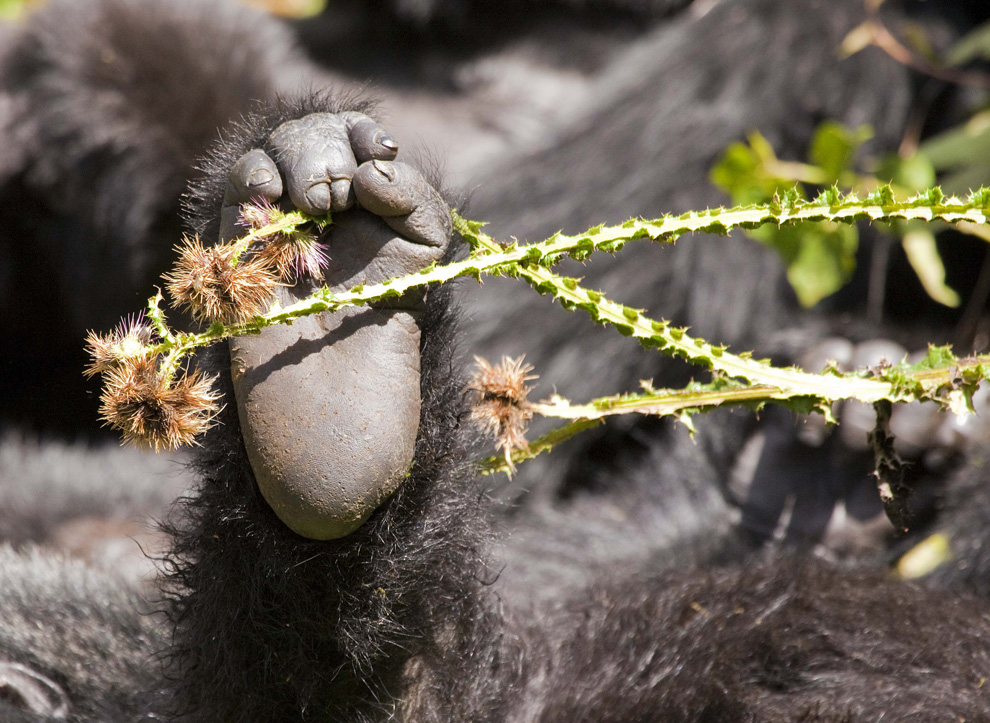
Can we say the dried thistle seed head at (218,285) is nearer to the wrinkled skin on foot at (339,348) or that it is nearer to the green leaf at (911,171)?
the wrinkled skin on foot at (339,348)

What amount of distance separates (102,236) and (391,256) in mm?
978

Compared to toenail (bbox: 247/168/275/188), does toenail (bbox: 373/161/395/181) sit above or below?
below

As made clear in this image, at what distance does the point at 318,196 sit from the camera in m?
0.52

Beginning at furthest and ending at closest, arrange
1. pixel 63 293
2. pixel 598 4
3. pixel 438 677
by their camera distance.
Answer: pixel 598 4
pixel 63 293
pixel 438 677

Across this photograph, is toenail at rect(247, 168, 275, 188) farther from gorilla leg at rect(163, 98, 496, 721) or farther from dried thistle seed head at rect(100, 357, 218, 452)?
dried thistle seed head at rect(100, 357, 218, 452)

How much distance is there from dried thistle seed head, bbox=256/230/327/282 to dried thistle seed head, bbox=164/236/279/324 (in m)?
0.02

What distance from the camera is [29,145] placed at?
132 centimetres

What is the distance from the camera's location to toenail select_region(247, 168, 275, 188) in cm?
53

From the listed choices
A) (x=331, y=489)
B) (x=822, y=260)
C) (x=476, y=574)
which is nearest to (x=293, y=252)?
(x=331, y=489)

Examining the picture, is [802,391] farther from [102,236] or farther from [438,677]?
[102,236]

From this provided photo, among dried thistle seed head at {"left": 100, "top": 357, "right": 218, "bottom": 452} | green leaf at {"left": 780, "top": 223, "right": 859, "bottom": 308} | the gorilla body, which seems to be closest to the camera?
dried thistle seed head at {"left": 100, "top": 357, "right": 218, "bottom": 452}

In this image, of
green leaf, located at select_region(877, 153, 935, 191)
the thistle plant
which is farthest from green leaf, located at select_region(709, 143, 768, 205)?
the thistle plant

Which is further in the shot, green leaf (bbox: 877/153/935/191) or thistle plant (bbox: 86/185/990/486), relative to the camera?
green leaf (bbox: 877/153/935/191)

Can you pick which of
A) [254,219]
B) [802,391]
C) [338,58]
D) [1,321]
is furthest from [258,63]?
[802,391]
